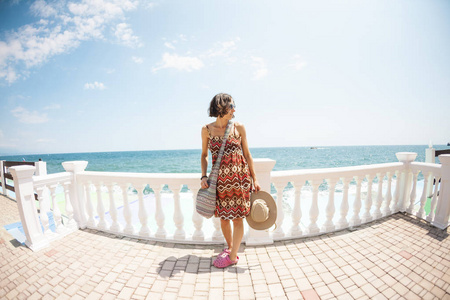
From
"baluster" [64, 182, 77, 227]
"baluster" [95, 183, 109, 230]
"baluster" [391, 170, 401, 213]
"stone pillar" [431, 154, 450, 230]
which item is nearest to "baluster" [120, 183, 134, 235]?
"baluster" [95, 183, 109, 230]

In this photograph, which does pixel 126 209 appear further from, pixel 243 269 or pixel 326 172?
pixel 326 172

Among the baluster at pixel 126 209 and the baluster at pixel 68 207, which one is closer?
the baluster at pixel 126 209

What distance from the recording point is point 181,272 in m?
2.19

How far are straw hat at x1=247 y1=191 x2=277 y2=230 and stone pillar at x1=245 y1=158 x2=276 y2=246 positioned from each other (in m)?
0.36

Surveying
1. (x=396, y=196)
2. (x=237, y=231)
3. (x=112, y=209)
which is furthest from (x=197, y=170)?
(x=237, y=231)

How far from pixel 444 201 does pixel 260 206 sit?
145 inches

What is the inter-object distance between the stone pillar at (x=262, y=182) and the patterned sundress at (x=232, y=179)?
46 centimetres

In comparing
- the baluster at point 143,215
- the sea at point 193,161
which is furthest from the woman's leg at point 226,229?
the sea at point 193,161

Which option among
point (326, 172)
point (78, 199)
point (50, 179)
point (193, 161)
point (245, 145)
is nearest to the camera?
point (245, 145)

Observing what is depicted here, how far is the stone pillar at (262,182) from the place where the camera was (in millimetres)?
2521

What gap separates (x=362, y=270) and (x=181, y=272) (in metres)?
2.29

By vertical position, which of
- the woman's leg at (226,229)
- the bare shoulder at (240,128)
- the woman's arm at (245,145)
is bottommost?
the woman's leg at (226,229)

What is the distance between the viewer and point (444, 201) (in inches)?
122

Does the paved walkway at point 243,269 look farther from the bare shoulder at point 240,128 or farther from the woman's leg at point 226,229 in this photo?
the bare shoulder at point 240,128
